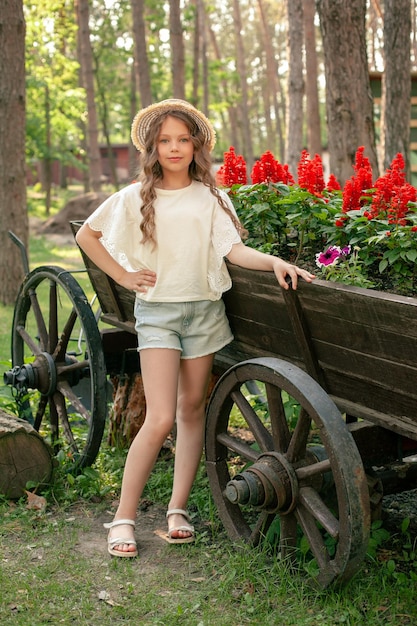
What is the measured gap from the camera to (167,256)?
3.41m

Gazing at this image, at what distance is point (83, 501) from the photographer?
13.3ft

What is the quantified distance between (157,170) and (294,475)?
135cm

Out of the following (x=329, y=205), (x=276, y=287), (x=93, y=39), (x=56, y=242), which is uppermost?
(x=93, y=39)

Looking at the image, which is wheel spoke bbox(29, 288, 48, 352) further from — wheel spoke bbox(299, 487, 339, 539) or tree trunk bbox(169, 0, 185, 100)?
tree trunk bbox(169, 0, 185, 100)

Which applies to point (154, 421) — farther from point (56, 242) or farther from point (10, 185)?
point (56, 242)

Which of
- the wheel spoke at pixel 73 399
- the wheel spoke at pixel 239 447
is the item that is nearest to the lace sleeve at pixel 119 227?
the wheel spoke at pixel 239 447

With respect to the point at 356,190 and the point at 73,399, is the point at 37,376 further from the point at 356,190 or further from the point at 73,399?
the point at 356,190

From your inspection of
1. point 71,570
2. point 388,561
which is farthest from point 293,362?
point 71,570

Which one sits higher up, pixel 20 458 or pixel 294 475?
pixel 294 475

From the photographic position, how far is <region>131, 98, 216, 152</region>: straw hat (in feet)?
11.4

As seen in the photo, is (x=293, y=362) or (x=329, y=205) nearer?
(x=293, y=362)

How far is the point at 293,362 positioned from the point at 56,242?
507 inches

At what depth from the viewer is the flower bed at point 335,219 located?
3.02 meters

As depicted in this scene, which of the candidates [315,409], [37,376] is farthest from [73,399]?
[315,409]
